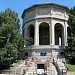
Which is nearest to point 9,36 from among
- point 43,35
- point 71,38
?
point 71,38

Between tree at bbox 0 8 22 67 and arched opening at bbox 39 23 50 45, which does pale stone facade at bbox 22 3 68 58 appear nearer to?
arched opening at bbox 39 23 50 45

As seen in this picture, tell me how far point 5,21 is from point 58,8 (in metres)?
15.0

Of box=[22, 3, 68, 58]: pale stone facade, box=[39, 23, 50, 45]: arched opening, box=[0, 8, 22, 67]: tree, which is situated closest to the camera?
box=[0, 8, 22, 67]: tree

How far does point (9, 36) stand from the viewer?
121ft

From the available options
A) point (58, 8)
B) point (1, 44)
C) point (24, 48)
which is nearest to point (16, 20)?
point (1, 44)

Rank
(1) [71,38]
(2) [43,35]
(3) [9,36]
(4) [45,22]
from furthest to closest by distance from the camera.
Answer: (2) [43,35] → (4) [45,22] → (1) [71,38] → (3) [9,36]

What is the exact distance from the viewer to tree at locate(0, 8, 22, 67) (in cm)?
3466

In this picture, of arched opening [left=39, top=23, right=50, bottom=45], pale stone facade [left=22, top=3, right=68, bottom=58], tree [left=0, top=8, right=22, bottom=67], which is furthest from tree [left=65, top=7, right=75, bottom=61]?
arched opening [left=39, top=23, right=50, bottom=45]

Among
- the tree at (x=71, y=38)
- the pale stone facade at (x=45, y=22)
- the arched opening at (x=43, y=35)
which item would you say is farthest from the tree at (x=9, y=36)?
the arched opening at (x=43, y=35)

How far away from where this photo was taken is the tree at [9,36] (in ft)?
114

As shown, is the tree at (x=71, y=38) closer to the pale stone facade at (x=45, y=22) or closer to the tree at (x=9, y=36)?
the pale stone facade at (x=45, y=22)

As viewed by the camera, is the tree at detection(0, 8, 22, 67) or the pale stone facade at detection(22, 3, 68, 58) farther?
the pale stone facade at detection(22, 3, 68, 58)

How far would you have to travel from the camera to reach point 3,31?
1436 inches

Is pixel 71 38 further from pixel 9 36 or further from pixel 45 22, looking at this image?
pixel 9 36
